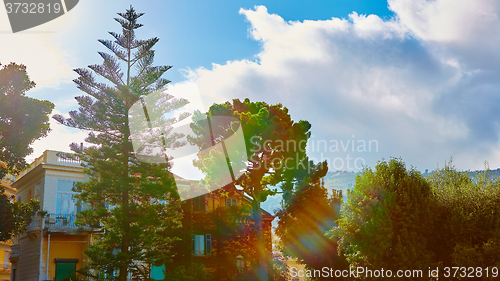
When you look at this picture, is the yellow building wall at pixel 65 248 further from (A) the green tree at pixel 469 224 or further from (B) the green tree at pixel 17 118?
(A) the green tree at pixel 469 224

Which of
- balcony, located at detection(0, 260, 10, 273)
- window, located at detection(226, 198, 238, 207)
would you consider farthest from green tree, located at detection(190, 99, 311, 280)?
balcony, located at detection(0, 260, 10, 273)

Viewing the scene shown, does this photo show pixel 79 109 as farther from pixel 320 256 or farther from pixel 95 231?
pixel 320 256

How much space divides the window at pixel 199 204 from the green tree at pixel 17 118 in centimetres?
1067

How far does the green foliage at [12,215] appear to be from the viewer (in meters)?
21.0

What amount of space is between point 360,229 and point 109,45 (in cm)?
1454

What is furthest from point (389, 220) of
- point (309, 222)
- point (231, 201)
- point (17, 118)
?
point (17, 118)

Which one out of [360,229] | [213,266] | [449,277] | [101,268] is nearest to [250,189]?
[213,266]

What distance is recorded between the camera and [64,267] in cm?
2311

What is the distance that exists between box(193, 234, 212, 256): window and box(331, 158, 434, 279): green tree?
34.7 ft

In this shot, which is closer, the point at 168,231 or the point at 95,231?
the point at 168,231

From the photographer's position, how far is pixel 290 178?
2688 centimetres

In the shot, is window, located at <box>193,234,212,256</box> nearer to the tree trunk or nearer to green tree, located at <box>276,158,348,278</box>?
the tree trunk

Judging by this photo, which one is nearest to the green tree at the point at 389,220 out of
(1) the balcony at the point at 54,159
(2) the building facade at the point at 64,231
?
(2) the building facade at the point at 64,231

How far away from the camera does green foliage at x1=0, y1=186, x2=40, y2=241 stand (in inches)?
825
